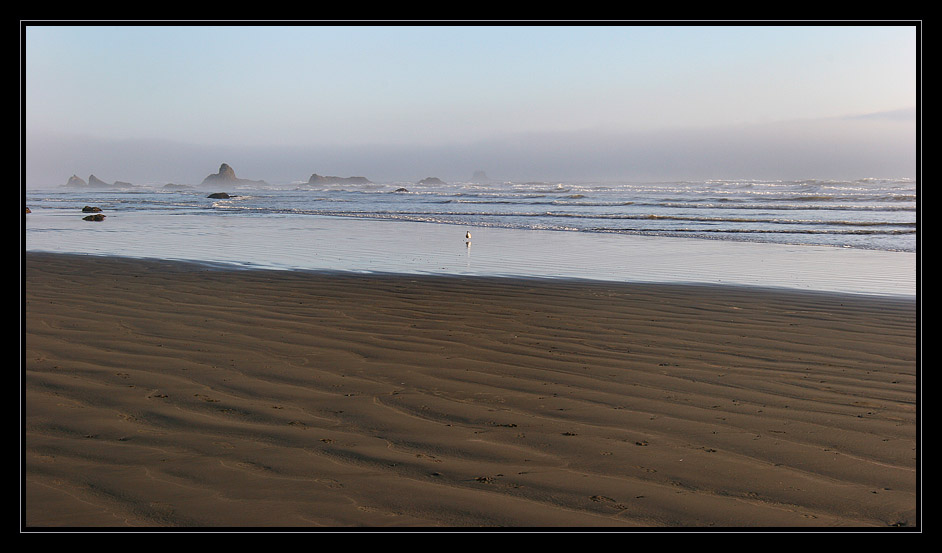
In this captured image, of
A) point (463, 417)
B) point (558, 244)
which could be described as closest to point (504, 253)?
point (558, 244)

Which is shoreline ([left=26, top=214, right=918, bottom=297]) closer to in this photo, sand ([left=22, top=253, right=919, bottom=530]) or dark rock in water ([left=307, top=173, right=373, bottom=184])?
sand ([left=22, top=253, right=919, bottom=530])

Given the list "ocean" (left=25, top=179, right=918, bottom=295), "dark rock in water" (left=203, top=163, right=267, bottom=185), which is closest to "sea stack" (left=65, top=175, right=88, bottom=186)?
"dark rock in water" (left=203, top=163, right=267, bottom=185)

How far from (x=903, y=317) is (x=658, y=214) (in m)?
18.3

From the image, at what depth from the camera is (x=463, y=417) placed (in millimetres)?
3885

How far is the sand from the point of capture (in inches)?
111

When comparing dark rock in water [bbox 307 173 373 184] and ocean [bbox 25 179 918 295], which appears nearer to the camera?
ocean [bbox 25 179 918 295]

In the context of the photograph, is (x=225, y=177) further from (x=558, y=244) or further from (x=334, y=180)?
(x=558, y=244)

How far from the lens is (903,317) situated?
711 centimetres

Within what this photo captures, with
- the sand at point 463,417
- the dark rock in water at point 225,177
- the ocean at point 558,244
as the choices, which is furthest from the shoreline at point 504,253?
the dark rock in water at point 225,177

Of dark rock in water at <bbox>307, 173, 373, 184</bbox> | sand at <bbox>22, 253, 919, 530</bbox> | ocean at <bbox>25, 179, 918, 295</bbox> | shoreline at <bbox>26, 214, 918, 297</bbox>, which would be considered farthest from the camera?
dark rock in water at <bbox>307, 173, 373, 184</bbox>

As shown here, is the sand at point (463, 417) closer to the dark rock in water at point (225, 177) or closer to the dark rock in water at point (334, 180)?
the dark rock in water at point (334, 180)
